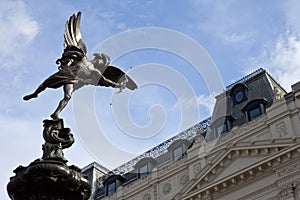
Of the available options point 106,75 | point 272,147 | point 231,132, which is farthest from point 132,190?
point 106,75

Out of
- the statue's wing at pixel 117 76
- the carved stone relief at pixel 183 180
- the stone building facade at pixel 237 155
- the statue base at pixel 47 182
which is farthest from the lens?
the carved stone relief at pixel 183 180

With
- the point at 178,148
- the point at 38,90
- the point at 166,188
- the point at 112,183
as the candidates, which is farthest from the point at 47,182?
the point at 112,183

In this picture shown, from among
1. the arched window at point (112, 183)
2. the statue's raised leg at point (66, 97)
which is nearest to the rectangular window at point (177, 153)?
the arched window at point (112, 183)

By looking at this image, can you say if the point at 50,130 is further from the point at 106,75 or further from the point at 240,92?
the point at 240,92

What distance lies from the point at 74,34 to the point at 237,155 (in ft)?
83.8

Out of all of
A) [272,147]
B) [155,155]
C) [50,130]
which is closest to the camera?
[50,130]

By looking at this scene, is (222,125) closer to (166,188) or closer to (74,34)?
(166,188)

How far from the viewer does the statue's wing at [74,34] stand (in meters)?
10.1

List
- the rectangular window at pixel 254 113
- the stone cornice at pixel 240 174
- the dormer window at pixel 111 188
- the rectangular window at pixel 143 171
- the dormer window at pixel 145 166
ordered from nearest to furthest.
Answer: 1. the stone cornice at pixel 240 174
2. the rectangular window at pixel 254 113
3. the rectangular window at pixel 143 171
4. the dormer window at pixel 145 166
5. the dormer window at pixel 111 188

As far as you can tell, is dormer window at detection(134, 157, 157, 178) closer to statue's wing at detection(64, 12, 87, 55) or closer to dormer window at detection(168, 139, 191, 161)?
dormer window at detection(168, 139, 191, 161)

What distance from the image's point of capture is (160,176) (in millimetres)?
39406

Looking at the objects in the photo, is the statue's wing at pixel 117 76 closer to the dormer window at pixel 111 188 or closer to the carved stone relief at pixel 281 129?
the carved stone relief at pixel 281 129

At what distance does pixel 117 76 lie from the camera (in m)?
9.93

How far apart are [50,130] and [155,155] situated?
125 ft
